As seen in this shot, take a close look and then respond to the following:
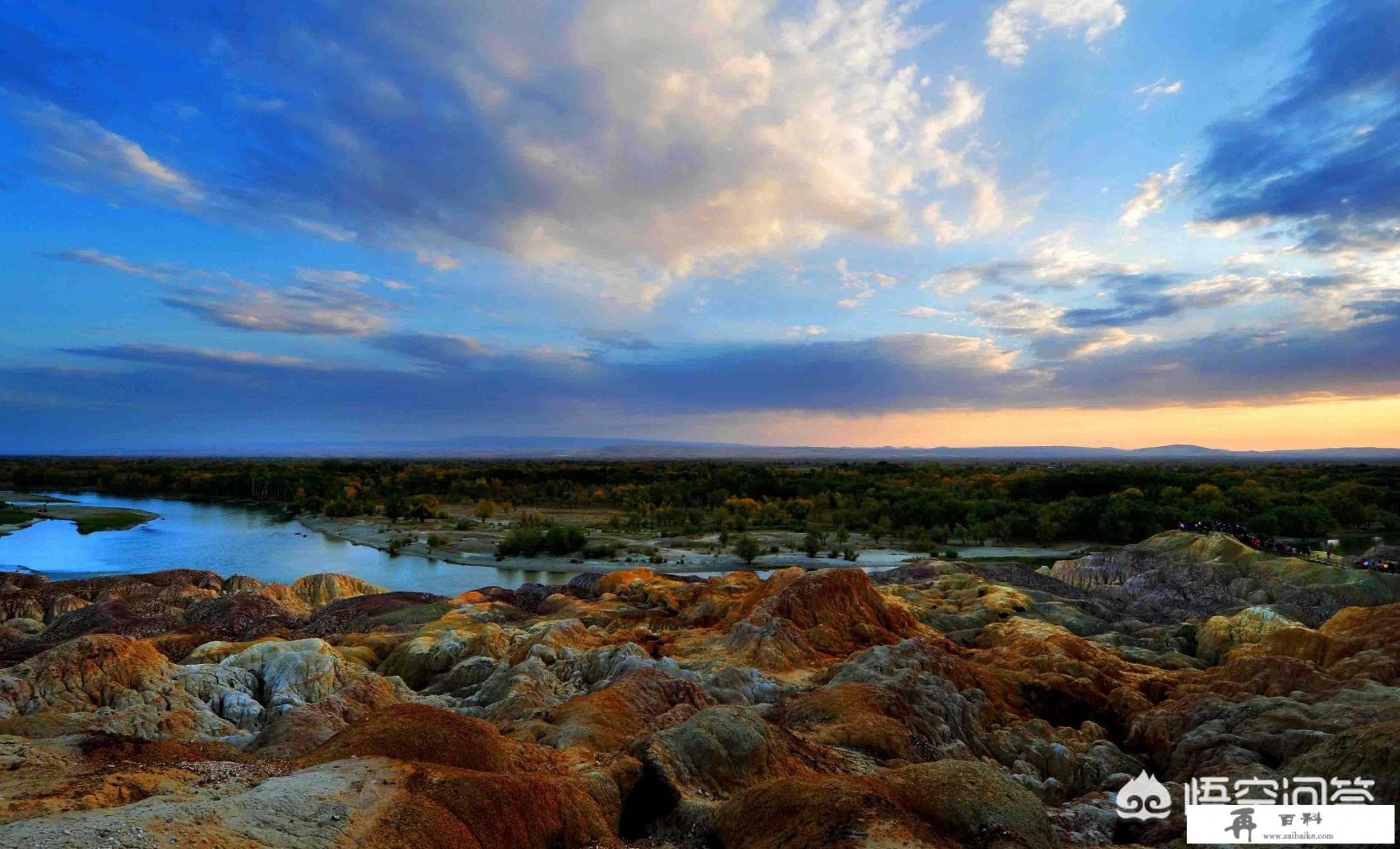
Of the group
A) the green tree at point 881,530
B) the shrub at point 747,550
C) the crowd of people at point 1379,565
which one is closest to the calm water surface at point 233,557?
the shrub at point 747,550

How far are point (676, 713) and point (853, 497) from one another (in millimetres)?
92505

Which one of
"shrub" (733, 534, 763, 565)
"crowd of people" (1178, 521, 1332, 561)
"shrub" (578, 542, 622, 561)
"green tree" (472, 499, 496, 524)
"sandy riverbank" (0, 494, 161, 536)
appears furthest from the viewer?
"green tree" (472, 499, 496, 524)

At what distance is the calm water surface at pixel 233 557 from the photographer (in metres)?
58.3

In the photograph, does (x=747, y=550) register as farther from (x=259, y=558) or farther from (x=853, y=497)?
(x=259, y=558)

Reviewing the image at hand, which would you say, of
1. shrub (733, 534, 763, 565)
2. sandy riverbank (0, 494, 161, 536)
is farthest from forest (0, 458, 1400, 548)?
sandy riverbank (0, 494, 161, 536)

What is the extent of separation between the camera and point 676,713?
1595cm

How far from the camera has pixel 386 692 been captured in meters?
19.4

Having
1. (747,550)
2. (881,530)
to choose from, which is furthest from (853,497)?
(747,550)

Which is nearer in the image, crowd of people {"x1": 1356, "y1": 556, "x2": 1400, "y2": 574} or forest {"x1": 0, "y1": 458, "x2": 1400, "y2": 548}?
crowd of people {"x1": 1356, "y1": 556, "x2": 1400, "y2": 574}

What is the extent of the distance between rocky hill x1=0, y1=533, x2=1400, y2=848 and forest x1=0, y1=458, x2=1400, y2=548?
45.1 metres

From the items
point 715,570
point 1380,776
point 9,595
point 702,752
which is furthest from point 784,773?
point 715,570

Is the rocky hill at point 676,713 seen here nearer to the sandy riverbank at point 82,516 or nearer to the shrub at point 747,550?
the shrub at point 747,550

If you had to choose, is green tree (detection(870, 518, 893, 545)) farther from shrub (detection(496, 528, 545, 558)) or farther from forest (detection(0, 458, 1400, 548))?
shrub (detection(496, 528, 545, 558))

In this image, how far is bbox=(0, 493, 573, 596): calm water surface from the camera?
58.3 metres
